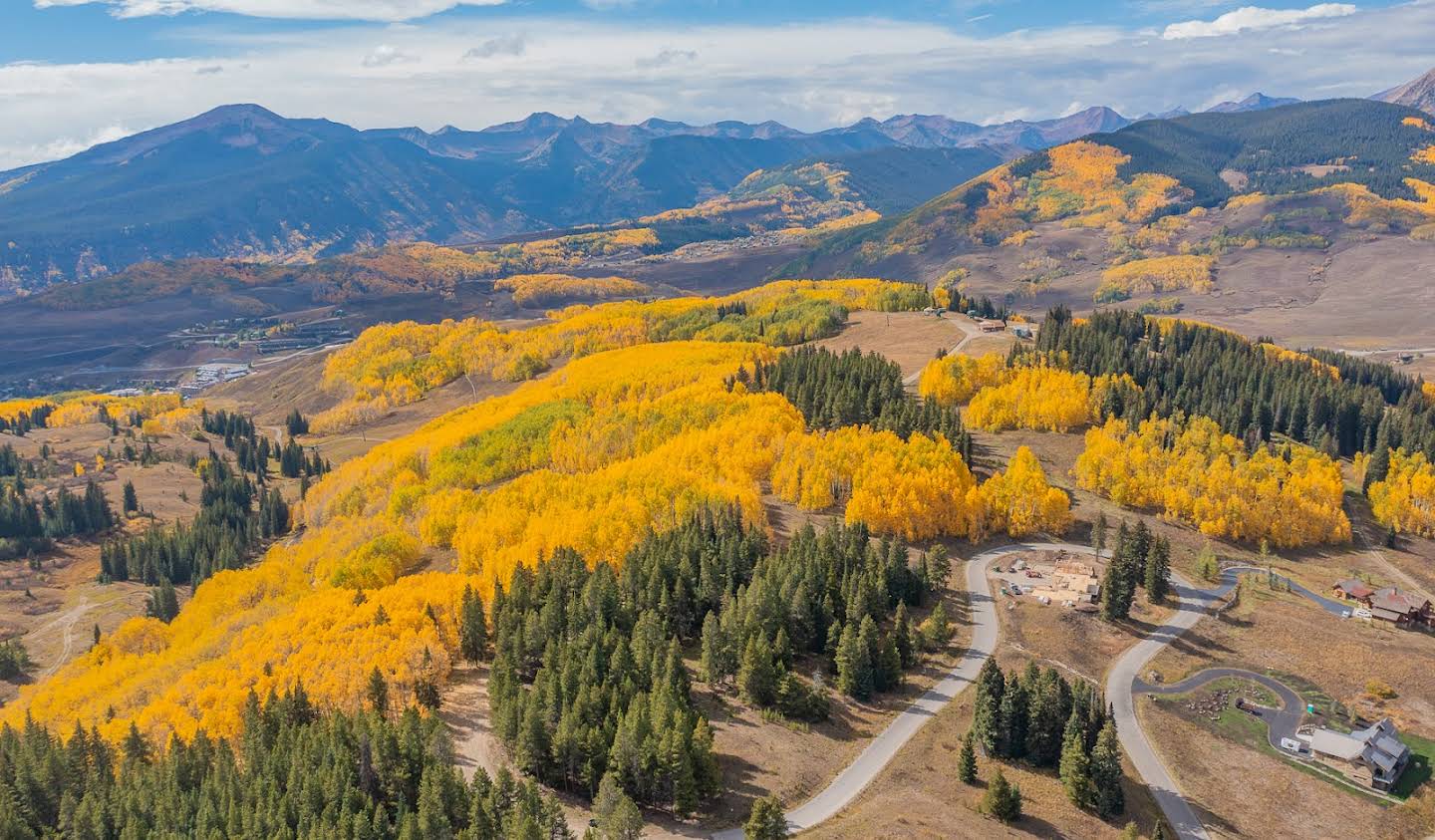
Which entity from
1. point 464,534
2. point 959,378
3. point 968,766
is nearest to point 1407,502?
point 959,378

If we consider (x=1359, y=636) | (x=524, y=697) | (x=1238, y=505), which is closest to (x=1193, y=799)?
(x=1359, y=636)

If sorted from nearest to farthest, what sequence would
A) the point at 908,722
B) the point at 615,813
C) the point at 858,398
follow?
the point at 615,813 → the point at 908,722 → the point at 858,398

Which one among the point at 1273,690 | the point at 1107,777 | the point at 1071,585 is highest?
the point at 1071,585

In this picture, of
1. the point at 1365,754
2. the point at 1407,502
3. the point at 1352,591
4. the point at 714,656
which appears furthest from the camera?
the point at 1407,502

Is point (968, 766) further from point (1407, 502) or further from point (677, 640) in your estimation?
point (1407, 502)

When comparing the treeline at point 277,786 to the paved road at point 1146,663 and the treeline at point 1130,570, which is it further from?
the treeline at point 1130,570

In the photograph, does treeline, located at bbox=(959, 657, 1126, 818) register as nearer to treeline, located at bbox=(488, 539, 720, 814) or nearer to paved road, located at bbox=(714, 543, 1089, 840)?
paved road, located at bbox=(714, 543, 1089, 840)

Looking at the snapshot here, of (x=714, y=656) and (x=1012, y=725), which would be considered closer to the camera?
(x=1012, y=725)

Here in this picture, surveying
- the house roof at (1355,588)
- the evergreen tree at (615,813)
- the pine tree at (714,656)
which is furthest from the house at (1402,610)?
the evergreen tree at (615,813)
